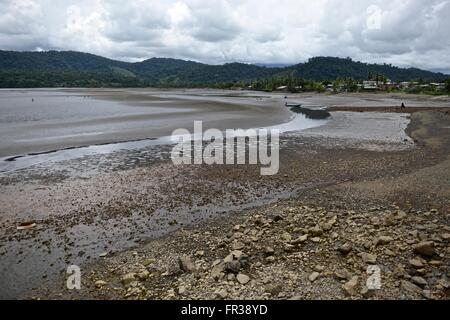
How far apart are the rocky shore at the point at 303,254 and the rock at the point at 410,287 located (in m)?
0.03

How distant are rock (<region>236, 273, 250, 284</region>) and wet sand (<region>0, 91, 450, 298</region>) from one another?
3.34m

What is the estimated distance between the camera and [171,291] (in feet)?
28.4

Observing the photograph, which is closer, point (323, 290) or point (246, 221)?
point (323, 290)

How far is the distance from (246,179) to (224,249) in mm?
8998

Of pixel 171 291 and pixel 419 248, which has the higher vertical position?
pixel 419 248

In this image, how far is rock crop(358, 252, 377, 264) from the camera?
9.32 m

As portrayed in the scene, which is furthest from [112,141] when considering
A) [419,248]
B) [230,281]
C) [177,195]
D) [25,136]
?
[419,248]

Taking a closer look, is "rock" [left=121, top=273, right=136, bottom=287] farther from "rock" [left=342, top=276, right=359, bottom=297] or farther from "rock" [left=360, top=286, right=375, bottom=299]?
"rock" [left=360, top=286, right=375, bottom=299]

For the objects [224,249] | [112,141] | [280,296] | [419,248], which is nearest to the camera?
[280,296]

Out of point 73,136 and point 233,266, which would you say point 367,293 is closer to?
point 233,266

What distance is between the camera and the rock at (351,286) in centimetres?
799

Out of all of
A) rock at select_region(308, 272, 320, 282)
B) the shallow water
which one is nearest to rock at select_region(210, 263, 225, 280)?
rock at select_region(308, 272, 320, 282)

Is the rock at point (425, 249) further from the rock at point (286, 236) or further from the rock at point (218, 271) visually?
the rock at point (218, 271)

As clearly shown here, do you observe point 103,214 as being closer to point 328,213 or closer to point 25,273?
point 25,273
